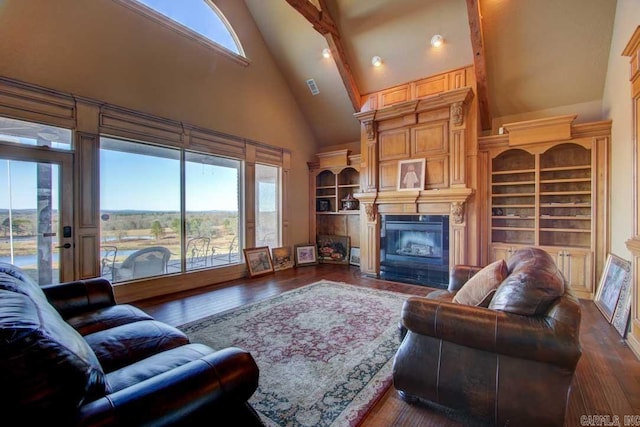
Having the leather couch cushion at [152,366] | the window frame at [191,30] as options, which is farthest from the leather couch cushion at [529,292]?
the window frame at [191,30]

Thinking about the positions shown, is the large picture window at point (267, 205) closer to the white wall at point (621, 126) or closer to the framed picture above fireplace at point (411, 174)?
the framed picture above fireplace at point (411, 174)

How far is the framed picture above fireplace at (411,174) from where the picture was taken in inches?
203

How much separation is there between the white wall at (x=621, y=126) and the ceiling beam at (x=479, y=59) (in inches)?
58.0

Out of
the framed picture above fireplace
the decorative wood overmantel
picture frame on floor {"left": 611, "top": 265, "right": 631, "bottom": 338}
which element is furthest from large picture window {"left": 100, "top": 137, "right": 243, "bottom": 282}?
picture frame on floor {"left": 611, "top": 265, "right": 631, "bottom": 338}

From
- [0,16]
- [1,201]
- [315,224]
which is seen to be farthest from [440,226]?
[0,16]

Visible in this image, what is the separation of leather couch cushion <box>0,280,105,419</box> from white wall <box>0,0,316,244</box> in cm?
372

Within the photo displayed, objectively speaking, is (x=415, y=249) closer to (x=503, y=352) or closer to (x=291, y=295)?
(x=291, y=295)

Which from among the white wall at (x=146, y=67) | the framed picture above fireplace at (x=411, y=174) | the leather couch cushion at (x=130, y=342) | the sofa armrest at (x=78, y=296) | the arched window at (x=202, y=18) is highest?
the arched window at (x=202, y=18)

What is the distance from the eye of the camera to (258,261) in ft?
19.1

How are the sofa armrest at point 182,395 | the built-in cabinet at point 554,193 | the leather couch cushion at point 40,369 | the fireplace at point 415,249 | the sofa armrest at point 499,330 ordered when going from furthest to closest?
the fireplace at point 415,249 → the built-in cabinet at point 554,193 → the sofa armrest at point 499,330 → the sofa armrest at point 182,395 → the leather couch cushion at point 40,369

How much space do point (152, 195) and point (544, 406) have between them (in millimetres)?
4868

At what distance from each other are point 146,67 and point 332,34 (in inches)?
116

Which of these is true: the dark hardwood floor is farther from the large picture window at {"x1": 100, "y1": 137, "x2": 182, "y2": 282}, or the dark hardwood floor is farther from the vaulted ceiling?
the vaulted ceiling

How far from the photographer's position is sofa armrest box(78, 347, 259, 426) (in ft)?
3.13
